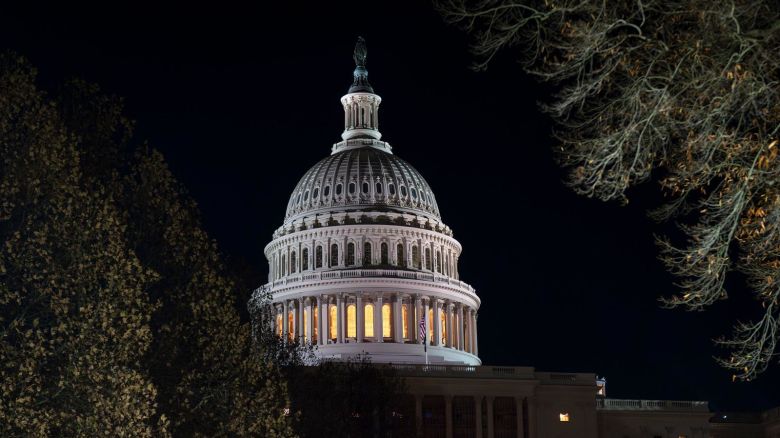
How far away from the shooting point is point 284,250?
160 metres

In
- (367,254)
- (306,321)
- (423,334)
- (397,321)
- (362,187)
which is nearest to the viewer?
(423,334)

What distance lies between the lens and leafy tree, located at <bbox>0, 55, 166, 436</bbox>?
35.1 m

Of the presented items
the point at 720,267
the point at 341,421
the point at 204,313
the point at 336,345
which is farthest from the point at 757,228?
the point at 336,345

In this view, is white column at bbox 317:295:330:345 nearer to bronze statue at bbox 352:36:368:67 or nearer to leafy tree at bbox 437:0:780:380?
bronze statue at bbox 352:36:368:67

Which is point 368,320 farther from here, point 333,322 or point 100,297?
point 100,297

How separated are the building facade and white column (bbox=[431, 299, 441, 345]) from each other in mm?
168

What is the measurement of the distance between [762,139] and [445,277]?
427 feet

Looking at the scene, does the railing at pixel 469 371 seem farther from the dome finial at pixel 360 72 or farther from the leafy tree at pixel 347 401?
the dome finial at pixel 360 72

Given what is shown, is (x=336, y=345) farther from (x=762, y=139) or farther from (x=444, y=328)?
(x=762, y=139)

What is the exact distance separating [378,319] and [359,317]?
2240mm

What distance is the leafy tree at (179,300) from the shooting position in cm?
4469

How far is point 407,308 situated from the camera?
499ft

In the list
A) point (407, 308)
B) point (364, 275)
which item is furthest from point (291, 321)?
point (407, 308)

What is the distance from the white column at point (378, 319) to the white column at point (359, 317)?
1.56m
